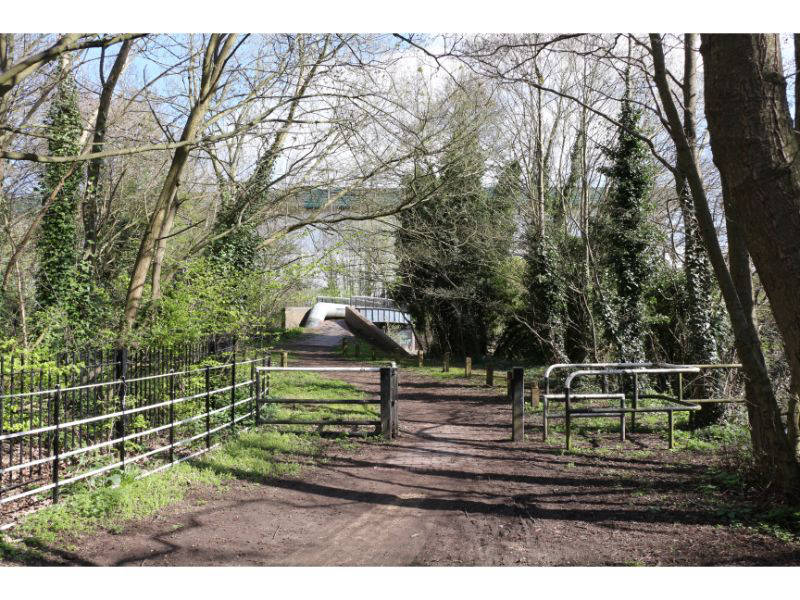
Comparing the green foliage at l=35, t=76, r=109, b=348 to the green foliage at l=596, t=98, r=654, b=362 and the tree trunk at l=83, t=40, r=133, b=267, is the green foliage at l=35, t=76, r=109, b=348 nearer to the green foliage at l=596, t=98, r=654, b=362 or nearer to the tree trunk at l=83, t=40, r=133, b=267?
the tree trunk at l=83, t=40, r=133, b=267

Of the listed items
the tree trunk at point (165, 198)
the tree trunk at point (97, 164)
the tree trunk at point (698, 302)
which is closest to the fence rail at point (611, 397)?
the tree trunk at point (698, 302)

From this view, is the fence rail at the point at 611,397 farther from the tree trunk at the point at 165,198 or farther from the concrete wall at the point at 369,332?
the concrete wall at the point at 369,332

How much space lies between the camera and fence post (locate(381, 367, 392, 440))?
10.6 metres

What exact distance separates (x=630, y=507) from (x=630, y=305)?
38.6ft

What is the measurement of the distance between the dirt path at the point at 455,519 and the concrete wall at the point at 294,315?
3577 centimetres

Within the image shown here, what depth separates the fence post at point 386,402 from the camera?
10625 millimetres

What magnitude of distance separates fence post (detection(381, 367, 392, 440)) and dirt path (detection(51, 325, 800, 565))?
810 mm

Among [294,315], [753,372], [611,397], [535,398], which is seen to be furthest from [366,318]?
[753,372]

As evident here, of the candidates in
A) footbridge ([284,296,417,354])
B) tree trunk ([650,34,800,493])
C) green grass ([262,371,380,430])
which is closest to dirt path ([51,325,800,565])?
tree trunk ([650,34,800,493])

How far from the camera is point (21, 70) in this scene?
21.4ft

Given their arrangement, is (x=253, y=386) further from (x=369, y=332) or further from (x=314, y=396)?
(x=369, y=332)

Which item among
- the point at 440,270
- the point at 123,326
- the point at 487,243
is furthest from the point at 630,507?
the point at 440,270

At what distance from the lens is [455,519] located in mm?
6320

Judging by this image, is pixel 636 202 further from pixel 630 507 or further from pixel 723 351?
pixel 630 507
